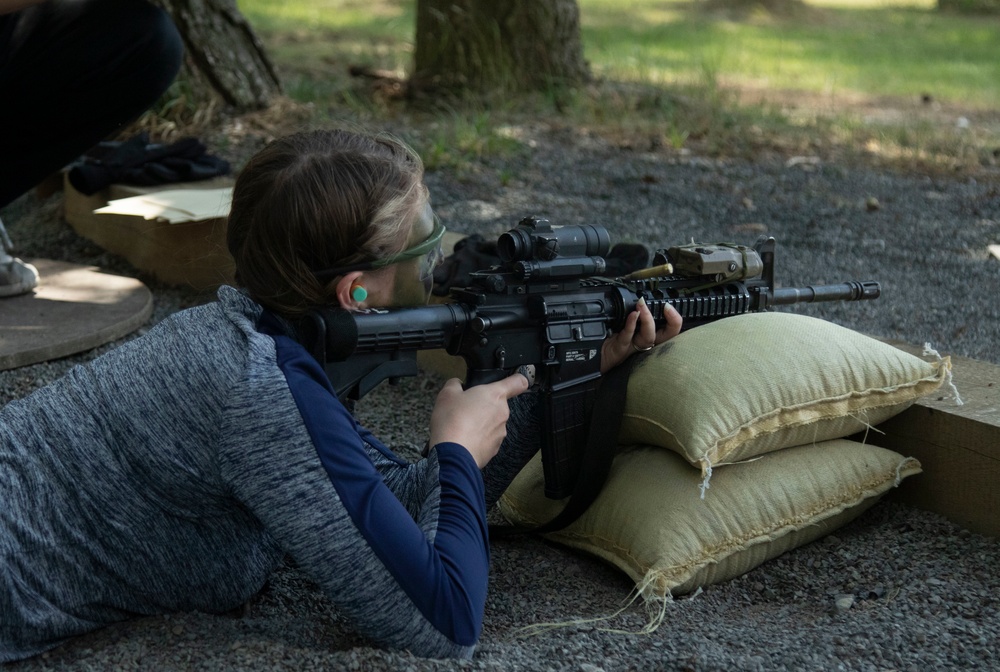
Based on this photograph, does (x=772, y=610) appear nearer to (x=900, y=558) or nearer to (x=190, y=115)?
(x=900, y=558)

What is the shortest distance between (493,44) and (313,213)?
4817 millimetres

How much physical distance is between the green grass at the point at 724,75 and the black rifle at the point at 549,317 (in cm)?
276

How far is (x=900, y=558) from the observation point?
96.5 inches

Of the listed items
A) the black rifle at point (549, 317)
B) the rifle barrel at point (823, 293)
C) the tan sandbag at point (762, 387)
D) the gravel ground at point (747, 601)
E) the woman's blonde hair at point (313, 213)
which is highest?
the woman's blonde hair at point (313, 213)

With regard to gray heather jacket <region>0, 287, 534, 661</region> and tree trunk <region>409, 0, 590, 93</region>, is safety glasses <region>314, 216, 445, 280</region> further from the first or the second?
tree trunk <region>409, 0, 590, 93</region>

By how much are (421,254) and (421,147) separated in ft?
11.3

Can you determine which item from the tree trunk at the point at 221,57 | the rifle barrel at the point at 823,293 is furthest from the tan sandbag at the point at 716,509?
the tree trunk at the point at 221,57

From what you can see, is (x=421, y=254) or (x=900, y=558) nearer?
(x=421, y=254)

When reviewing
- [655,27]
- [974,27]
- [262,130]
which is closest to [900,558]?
[262,130]

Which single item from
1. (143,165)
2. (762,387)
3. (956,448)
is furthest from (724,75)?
(762,387)

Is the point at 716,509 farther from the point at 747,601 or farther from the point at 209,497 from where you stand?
the point at 209,497

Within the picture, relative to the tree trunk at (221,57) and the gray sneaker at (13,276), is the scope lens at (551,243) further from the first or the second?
the tree trunk at (221,57)

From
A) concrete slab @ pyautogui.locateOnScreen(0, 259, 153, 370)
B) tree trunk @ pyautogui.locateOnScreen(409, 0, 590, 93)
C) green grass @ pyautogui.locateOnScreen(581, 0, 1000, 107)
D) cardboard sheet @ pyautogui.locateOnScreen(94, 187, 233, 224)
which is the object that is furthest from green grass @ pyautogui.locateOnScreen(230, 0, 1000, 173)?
concrete slab @ pyautogui.locateOnScreen(0, 259, 153, 370)

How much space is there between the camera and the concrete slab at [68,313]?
3312mm
